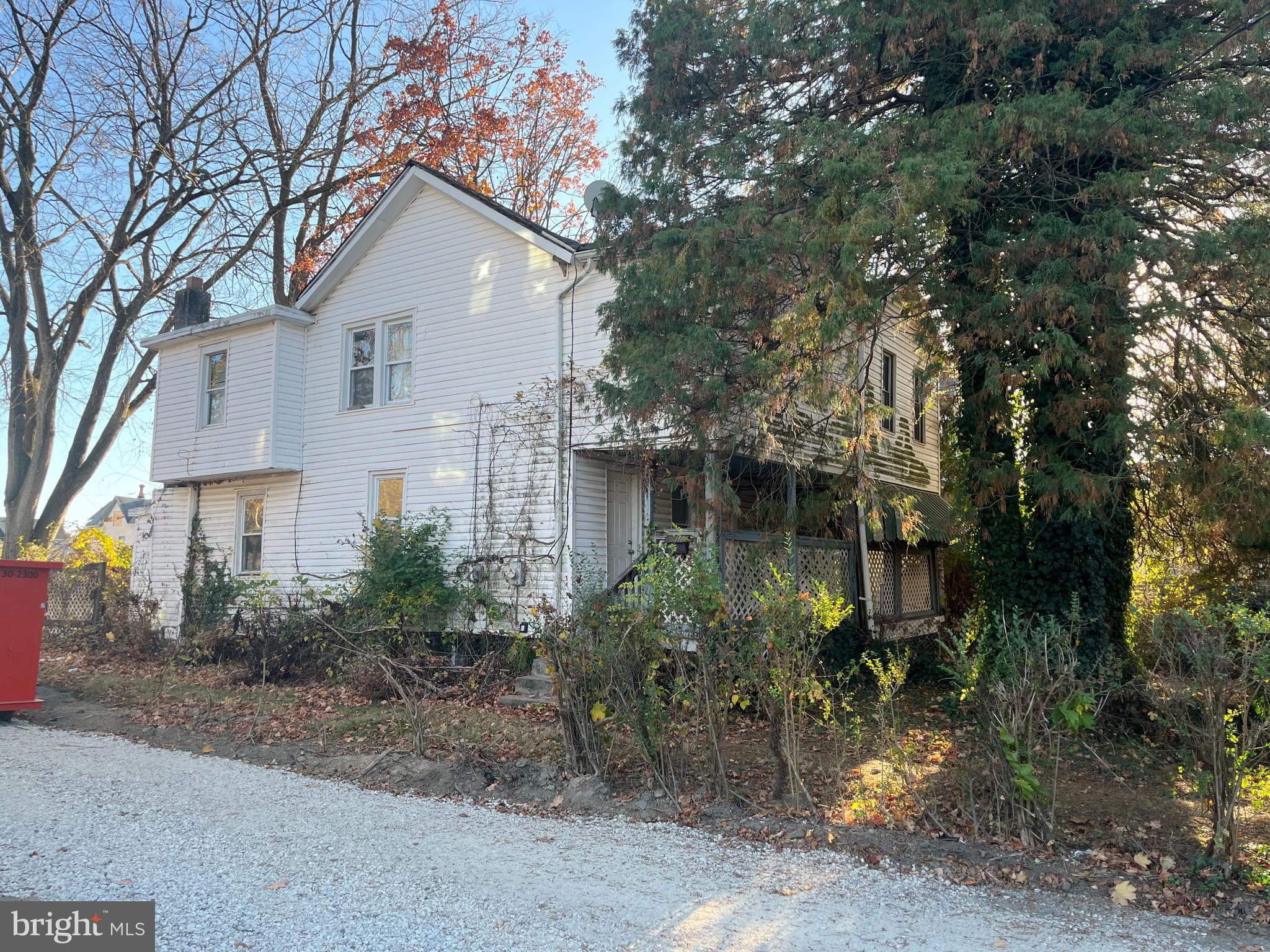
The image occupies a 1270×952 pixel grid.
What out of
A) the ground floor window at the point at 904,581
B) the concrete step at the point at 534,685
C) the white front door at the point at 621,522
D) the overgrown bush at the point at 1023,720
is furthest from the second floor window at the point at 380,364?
the overgrown bush at the point at 1023,720

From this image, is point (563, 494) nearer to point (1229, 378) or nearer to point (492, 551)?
point (492, 551)

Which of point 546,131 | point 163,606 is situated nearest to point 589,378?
point 163,606

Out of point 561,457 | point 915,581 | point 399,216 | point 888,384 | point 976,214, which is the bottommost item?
→ point 915,581

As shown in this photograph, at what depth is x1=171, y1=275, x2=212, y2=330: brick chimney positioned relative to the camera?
1894 cm

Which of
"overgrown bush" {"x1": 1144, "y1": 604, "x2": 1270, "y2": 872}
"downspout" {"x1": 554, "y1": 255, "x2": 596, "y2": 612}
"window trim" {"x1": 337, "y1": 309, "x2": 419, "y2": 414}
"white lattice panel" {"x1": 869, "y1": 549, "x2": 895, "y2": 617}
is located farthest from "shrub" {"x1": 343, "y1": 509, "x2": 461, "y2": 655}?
"overgrown bush" {"x1": 1144, "y1": 604, "x2": 1270, "y2": 872}

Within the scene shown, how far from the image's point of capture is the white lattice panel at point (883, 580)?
703 inches

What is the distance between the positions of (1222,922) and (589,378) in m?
9.89

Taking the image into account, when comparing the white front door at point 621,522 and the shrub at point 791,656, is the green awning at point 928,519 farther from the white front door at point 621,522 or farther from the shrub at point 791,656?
the shrub at point 791,656

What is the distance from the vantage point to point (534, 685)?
39.5 feet

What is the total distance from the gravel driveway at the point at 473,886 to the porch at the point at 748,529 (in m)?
3.24

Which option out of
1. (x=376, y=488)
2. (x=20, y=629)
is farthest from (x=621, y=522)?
(x=20, y=629)

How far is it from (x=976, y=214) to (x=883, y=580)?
9609mm

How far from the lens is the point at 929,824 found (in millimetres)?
6270

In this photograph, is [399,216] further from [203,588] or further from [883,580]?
[883,580]
